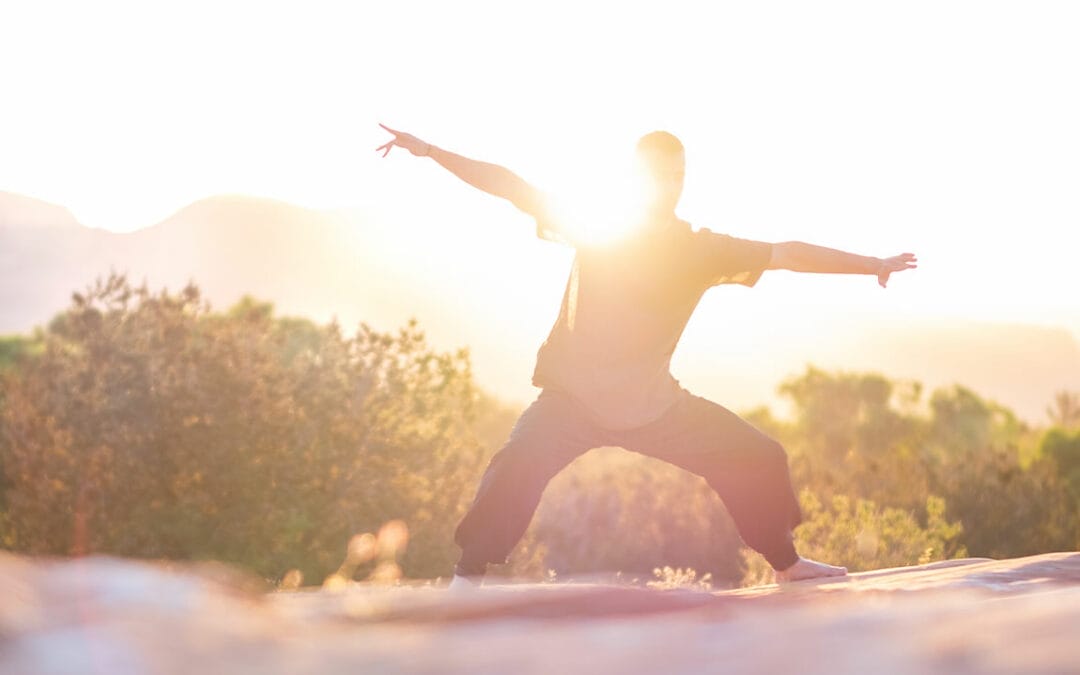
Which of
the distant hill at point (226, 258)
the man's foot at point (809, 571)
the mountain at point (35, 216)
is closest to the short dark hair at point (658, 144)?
the man's foot at point (809, 571)

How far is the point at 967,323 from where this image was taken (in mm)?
182000

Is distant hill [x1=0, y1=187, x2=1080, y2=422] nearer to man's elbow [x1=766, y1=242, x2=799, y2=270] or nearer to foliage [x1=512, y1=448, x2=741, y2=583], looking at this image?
foliage [x1=512, y1=448, x2=741, y2=583]

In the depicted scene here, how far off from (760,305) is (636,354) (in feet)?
470

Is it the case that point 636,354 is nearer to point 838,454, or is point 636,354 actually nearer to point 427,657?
point 427,657

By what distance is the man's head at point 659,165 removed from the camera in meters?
5.20

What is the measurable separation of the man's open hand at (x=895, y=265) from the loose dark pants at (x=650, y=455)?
0.83 metres

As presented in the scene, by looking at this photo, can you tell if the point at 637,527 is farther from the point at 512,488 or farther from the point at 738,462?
the point at 512,488

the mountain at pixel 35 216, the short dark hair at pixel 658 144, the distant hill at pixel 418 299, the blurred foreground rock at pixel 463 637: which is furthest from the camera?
the mountain at pixel 35 216

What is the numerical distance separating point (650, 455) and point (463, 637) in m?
3.32

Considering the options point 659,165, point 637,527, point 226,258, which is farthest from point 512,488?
point 226,258

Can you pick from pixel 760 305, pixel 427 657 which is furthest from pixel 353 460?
pixel 760 305

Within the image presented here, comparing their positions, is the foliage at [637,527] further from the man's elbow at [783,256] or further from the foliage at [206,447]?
the man's elbow at [783,256]

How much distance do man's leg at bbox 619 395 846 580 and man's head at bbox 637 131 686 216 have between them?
0.85 m

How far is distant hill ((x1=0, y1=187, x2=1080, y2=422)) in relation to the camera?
5536 inches
